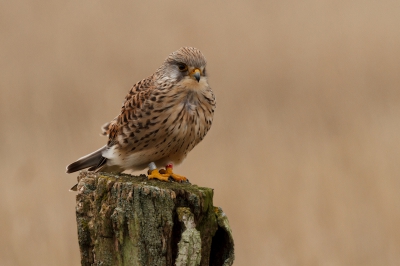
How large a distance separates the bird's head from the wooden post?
1.27 meters

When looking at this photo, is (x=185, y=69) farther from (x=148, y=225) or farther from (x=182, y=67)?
(x=148, y=225)

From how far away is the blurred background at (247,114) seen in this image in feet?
18.3

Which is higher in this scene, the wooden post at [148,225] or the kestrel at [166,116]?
the kestrel at [166,116]

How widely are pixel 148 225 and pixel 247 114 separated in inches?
165

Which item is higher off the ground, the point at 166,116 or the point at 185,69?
the point at 185,69

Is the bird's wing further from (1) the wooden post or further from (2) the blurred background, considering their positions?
(2) the blurred background

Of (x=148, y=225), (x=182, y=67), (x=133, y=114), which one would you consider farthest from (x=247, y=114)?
(x=148, y=225)

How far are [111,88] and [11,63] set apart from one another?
1.19 meters

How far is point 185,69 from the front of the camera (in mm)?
4258

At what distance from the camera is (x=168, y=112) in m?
4.13

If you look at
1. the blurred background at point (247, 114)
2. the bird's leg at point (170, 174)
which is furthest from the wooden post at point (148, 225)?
the blurred background at point (247, 114)

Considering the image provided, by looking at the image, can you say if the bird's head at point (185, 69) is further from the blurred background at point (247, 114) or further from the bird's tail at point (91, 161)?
the blurred background at point (247, 114)

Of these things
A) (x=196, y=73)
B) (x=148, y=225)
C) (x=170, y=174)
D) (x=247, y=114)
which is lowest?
(x=148, y=225)

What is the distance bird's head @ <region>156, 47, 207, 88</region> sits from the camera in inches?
166
